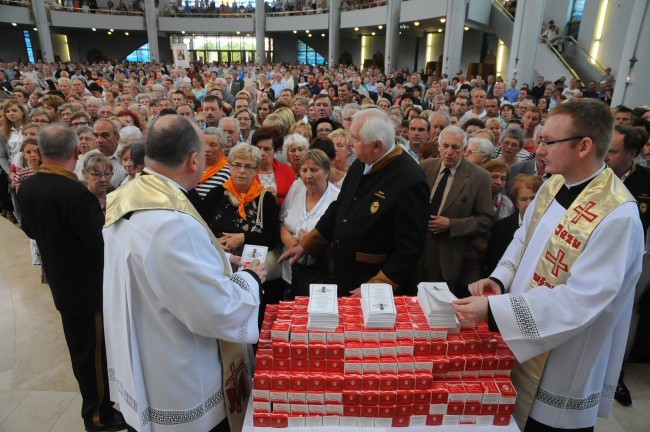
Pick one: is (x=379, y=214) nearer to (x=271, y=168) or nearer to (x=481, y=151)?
A: (x=271, y=168)

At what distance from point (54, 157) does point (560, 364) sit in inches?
120

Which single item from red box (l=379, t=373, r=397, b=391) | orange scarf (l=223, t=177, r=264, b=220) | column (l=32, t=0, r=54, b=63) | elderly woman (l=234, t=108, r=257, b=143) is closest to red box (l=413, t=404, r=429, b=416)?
red box (l=379, t=373, r=397, b=391)

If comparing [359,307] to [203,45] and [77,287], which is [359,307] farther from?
[203,45]

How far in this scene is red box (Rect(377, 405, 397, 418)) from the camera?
1.82 m

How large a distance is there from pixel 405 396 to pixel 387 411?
0.36 feet

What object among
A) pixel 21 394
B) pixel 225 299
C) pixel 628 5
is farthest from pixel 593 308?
pixel 628 5

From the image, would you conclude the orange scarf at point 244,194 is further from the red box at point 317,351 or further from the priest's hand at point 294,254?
the red box at point 317,351

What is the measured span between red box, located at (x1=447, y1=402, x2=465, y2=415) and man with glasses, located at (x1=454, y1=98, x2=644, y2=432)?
1.11 ft

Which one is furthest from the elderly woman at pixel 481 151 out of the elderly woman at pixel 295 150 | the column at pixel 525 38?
the column at pixel 525 38

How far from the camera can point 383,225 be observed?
2.75 meters

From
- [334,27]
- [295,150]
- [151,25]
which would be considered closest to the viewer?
[295,150]

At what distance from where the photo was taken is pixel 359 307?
206cm

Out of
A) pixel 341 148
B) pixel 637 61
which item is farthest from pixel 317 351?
pixel 637 61

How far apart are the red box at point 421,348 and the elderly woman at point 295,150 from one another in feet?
9.52
